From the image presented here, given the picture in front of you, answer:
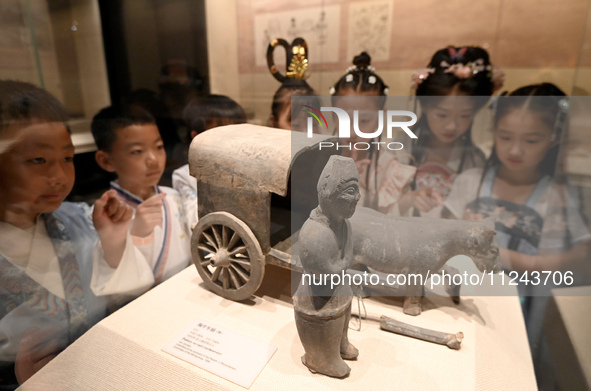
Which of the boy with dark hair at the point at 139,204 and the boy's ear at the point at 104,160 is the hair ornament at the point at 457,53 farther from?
the boy's ear at the point at 104,160

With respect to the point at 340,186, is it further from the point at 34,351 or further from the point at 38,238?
the point at 34,351

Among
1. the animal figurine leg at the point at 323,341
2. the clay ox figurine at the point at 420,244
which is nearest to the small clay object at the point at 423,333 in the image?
the clay ox figurine at the point at 420,244

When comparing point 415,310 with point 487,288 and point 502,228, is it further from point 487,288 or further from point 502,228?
point 502,228

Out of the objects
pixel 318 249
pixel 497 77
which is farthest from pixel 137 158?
pixel 497 77

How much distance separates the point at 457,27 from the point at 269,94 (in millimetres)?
1348

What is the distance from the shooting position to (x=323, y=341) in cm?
131

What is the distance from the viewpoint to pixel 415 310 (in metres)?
1.78

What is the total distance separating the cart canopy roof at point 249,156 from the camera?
5.24ft

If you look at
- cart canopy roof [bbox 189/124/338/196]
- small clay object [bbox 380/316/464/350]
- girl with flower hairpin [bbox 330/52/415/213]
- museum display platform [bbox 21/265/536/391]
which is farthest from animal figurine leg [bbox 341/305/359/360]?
girl with flower hairpin [bbox 330/52/415/213]

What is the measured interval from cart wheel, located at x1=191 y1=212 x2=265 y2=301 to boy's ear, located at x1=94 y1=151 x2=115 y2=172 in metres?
0.61

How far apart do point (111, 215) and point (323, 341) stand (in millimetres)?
1433

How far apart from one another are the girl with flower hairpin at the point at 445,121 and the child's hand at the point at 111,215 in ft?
5.90

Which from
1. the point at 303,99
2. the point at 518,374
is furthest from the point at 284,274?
the point at 518,374

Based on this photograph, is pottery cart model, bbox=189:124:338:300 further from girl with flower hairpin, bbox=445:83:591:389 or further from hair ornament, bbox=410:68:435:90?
girl with flower hairpin, bbox=445:83:591:389
